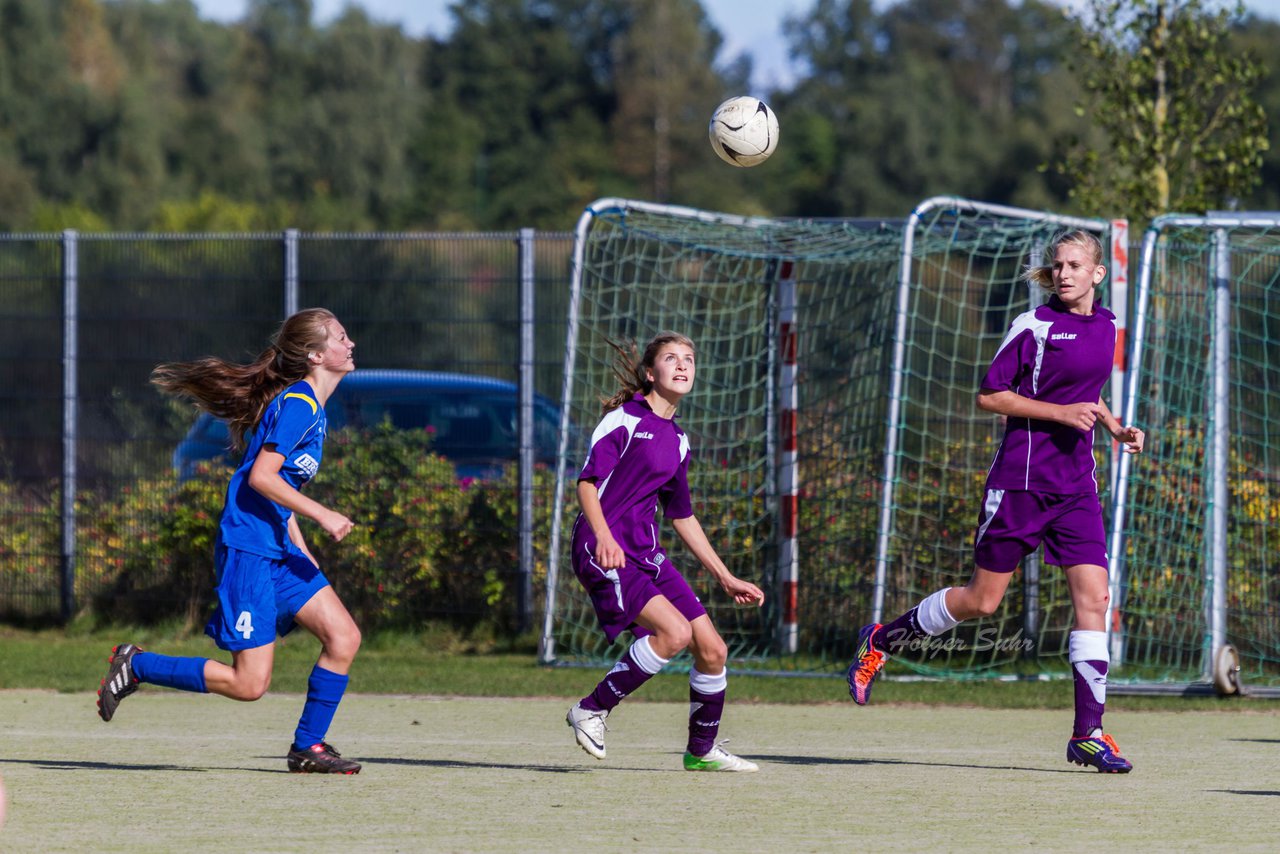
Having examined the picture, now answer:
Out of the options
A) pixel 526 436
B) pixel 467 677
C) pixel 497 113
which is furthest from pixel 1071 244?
pixel 497 113

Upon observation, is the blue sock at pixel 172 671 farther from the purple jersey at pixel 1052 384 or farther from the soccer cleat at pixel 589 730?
the purple jersey at pixel 1052 384

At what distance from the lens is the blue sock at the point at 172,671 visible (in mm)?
7023

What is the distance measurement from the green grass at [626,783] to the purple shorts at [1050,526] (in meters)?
0.85

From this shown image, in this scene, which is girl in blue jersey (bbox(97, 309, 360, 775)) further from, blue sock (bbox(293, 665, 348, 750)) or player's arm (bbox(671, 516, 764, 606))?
player's arm (bbox(671, 516, 764, 606))

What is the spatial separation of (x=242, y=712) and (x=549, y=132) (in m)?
85.3

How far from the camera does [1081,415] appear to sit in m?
6.95

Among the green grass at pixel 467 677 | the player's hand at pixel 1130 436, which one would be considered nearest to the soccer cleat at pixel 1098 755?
the player's hand at pixel 1130 436

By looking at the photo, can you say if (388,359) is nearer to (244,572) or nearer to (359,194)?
(244,572)

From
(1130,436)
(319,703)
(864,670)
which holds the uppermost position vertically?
(1130,436)

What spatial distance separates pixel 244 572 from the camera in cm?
685

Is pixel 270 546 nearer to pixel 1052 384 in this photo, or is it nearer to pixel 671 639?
pixel 671 639

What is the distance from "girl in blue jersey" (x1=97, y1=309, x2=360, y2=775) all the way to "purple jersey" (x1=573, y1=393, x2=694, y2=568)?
1.03 meters

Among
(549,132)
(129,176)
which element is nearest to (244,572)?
(129,176)

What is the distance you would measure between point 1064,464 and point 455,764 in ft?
8.79
